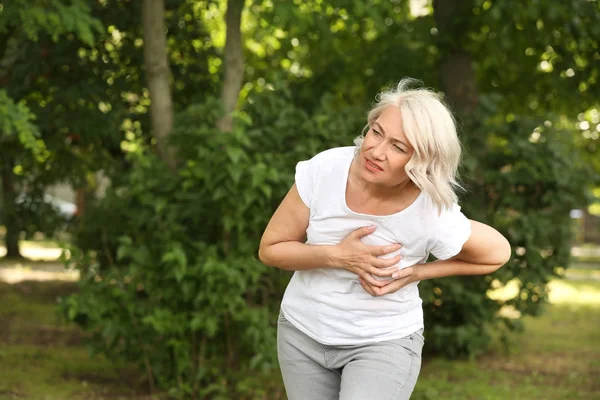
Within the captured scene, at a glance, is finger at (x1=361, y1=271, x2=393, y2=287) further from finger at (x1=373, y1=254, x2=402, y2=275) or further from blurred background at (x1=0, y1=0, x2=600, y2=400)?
blurred background at (x1=0, y1=0, x2=600, y2=400)

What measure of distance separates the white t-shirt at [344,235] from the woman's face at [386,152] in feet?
0.46

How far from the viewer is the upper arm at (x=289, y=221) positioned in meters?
3.29

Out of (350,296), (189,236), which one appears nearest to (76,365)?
(189,236)

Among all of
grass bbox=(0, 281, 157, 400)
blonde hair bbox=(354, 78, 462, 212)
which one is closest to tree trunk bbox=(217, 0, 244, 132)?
grass bbox=(0, 281, 157, 400)

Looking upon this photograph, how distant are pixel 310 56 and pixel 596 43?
2.80m

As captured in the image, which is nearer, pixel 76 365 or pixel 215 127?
pixel 215 127

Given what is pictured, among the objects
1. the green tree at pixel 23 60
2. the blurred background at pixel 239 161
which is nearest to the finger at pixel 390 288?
the blurred background at pixel 239 161

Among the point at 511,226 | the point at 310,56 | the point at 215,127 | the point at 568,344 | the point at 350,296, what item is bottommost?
the point at 568,344

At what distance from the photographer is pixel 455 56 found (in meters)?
9.23

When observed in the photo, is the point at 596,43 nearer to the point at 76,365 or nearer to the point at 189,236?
the point at 189,236

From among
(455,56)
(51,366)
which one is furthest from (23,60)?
Answer: (455,56)

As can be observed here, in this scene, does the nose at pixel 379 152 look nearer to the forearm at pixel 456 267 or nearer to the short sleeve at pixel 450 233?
the short sleeve at pixel 450 233

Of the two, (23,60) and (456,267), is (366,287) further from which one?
(23,60)

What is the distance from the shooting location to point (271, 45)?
1108 cm
